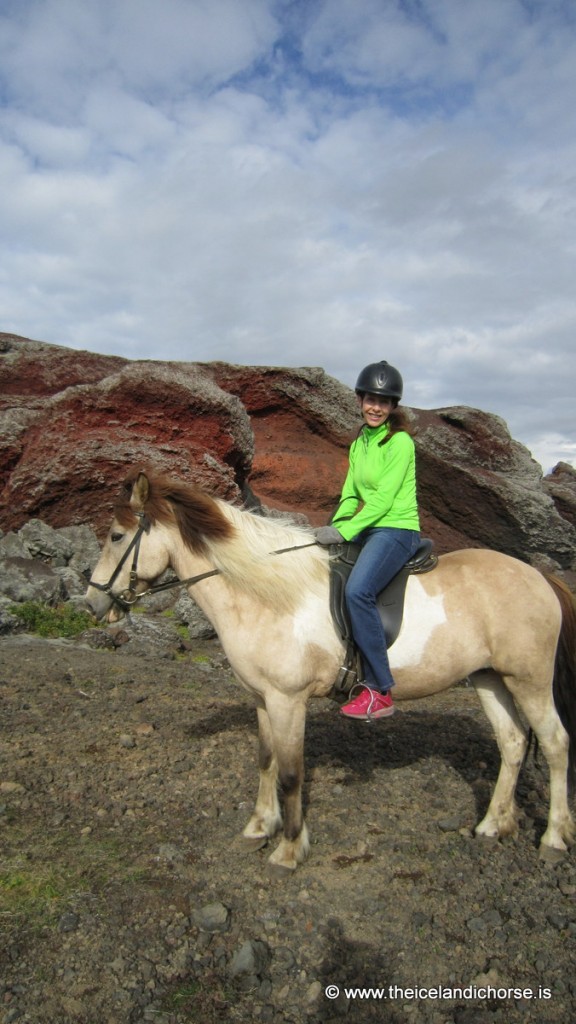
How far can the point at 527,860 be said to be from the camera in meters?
4.41

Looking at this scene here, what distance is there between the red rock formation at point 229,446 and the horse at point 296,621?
23.8ft

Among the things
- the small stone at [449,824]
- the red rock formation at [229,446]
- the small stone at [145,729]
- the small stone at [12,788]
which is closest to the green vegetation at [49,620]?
the red rock formation at [229,446]

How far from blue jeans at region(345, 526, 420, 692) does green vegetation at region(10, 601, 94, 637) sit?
6191 millimetres

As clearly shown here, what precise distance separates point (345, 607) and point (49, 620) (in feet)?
21.1

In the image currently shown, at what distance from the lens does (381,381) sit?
4504 mm

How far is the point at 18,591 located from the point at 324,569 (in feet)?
22.4

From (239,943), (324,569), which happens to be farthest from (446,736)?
(239,943)

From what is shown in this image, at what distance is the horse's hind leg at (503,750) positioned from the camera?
4707 millimetres

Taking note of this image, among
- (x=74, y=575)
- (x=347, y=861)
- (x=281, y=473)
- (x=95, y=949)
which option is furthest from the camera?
(x=281, y=473)

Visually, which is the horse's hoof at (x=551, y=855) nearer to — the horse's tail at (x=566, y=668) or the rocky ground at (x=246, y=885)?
the rocky ground at (x=246, y=885)

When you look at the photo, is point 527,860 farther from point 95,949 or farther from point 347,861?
point 95,949

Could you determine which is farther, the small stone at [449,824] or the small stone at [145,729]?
the small stone at [145,729]

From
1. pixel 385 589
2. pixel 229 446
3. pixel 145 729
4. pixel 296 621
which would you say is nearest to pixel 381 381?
pixel 385 589

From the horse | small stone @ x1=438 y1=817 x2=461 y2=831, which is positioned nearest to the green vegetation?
the horse
